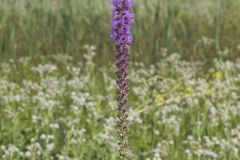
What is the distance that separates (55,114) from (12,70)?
93.3 inches

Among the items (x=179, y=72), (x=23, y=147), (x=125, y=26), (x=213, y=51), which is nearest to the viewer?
(x=125, y=26)

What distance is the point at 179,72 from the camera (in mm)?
8539

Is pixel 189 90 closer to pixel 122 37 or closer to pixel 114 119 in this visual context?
pixel 114 119

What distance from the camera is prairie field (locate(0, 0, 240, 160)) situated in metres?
5.83

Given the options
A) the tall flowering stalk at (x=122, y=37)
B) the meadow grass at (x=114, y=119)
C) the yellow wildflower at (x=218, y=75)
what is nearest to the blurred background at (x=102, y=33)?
the yellow wildflower at (x=218, y=75)

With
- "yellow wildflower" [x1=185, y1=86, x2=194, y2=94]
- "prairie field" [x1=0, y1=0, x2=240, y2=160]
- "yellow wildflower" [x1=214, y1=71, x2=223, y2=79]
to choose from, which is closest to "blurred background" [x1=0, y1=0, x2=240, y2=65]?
"prairie field" [x1=0, y1=0, x2=240, y2=160]

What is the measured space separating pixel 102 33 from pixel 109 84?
195 centimetres

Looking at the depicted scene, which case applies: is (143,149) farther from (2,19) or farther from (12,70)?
(2,19)

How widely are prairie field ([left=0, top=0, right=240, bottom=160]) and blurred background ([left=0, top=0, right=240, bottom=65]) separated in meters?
0.02

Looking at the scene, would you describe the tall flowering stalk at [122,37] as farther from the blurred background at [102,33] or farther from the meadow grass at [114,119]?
the blurred background at [102,33]

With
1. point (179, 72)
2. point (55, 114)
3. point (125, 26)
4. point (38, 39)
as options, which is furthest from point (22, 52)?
point (125, 26)

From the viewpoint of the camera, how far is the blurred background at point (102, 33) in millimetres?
9430

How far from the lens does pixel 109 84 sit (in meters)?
8.17

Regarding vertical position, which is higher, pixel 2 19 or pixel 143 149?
pixel 2 19
